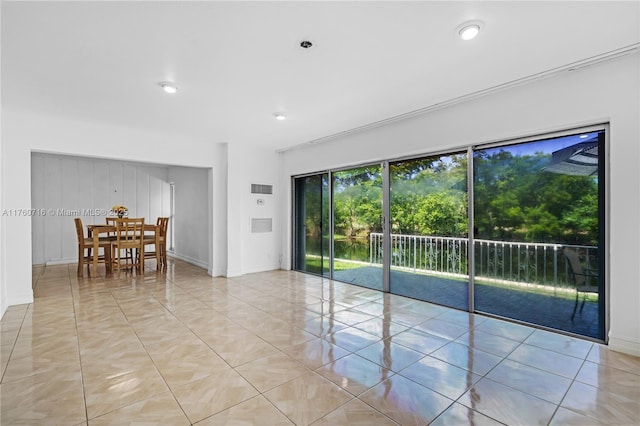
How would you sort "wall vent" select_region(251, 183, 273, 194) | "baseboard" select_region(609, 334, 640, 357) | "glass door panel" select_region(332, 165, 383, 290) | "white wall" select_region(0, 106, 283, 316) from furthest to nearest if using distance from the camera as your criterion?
"wall vent" select_region(251, 183, 273, 194), "glass door panel" select_region(332, 165, 383, 290), "white wall" select_region(0, 106, 283, 316), "baseboard" select_region(609, 334, 640, 357)

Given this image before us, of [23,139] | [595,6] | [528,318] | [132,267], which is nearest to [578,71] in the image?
[595,6]

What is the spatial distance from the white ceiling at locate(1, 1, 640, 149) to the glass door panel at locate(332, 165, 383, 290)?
1426mm

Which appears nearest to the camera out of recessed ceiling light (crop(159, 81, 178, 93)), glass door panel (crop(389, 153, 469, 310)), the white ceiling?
the white ceiling

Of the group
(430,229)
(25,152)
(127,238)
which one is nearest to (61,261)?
(127,238)

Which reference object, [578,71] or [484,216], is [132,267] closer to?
[484,216]

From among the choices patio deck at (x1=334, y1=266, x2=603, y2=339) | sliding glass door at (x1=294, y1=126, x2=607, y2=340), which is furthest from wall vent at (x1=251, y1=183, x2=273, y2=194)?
patio deck at (x1=334, y1=266, x2=603, y2=339)

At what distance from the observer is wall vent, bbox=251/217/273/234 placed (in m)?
5.98

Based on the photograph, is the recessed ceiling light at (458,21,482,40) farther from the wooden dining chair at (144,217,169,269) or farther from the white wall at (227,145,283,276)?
the wooden dining chair at (144,217,169,269)

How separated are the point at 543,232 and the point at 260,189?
180 inches

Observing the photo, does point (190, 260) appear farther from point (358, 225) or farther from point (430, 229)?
point (430, 229)

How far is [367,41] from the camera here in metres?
2.30

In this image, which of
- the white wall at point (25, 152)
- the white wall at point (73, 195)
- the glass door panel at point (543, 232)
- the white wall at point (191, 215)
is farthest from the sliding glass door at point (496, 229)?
the white wall at point (73, 195)

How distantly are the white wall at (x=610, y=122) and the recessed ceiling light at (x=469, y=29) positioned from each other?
1.28 meters

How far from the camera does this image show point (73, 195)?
7207mm
